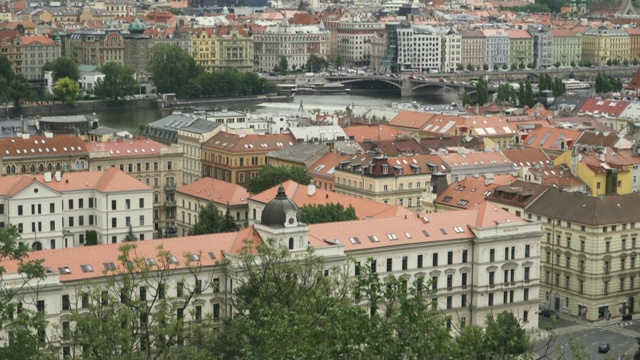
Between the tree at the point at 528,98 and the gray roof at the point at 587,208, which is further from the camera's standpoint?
the tree at the point at 528,98

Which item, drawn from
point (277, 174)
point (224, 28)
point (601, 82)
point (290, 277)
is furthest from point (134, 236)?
point (224, 28)

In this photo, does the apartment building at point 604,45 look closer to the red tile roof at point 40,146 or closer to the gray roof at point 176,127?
the gray roof at point 176,127

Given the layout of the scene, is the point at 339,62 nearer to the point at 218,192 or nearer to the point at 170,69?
→ the point at 170,69

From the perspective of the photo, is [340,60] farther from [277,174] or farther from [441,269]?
[441,269]

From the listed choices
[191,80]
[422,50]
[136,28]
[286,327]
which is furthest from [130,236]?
[422,50]

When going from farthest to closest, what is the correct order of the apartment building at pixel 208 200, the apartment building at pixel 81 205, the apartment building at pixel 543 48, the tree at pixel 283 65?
the apartment building at pixel 543 48
the tree at pixel 283 65
the apartment building at pixel 208 200
the apartment building at pixel 81 205

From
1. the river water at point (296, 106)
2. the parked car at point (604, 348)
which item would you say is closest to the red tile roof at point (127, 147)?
the parked car at point (604, 348)

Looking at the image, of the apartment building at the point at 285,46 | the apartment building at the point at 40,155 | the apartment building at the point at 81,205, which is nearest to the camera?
the apartment building at the point at 81,205
